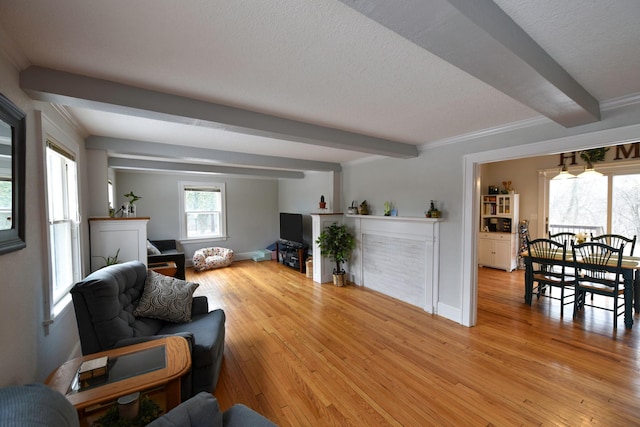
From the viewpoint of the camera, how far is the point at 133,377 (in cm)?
139

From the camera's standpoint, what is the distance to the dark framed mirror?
4.16 ft

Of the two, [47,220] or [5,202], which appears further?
[47,220]

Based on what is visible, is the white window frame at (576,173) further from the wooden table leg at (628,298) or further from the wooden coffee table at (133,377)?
the wooden coffee table at (133,377)

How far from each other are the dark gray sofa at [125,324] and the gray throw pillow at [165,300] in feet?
0.17

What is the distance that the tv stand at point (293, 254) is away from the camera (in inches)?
229

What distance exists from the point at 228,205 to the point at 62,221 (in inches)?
182

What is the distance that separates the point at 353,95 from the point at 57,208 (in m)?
2.65

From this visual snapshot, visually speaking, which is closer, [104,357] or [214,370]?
[104,357]

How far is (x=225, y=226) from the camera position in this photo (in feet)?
22.5

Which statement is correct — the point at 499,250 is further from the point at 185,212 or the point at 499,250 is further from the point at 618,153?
the point at 185,212

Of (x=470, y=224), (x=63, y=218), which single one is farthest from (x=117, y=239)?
(x=470, y=224)

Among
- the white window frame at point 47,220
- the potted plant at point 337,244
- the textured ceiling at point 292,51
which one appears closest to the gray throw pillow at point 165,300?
the white window frame at point 47,220

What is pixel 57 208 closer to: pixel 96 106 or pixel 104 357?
pixel 96 106

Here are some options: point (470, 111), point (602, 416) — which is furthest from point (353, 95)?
point (602, 416)
